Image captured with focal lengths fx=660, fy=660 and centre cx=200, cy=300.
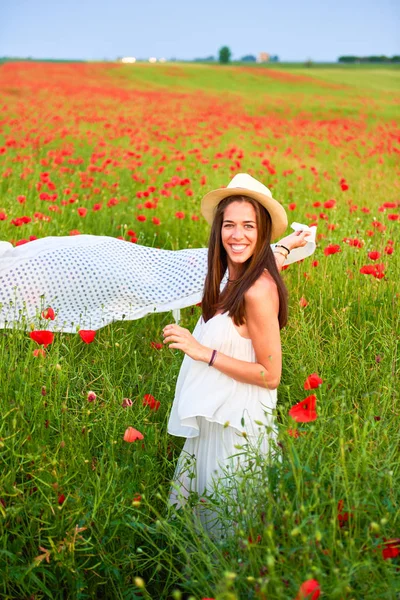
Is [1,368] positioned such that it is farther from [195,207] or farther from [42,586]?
[195,207]

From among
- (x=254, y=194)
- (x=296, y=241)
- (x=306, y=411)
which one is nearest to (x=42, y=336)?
(x=254, y=194)

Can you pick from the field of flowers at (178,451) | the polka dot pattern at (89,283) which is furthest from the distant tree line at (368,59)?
the polka dot pattern at (89,283)

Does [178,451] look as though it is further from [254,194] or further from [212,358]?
[254,194]

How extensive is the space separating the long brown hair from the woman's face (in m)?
0.02

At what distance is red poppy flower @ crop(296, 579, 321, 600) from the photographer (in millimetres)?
1406

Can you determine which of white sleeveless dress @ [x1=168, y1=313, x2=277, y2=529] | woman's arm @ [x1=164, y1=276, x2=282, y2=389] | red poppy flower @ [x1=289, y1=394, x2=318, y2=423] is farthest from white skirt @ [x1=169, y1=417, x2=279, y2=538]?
red poppy flower @ [x1=289, y1=394, x2=318, y2=423]

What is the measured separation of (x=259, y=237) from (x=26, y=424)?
1.08 m

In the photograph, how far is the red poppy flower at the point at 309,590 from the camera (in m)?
1.41

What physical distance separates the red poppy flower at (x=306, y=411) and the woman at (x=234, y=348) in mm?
396

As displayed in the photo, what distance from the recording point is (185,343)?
2166 mm

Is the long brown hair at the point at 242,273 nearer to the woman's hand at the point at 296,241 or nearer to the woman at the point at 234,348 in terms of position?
the woman at the point at 234,348

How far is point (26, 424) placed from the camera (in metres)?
A: 2.36

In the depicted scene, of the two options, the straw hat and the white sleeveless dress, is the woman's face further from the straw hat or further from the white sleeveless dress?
the white sleeveless dress

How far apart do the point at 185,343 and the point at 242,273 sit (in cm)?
42
